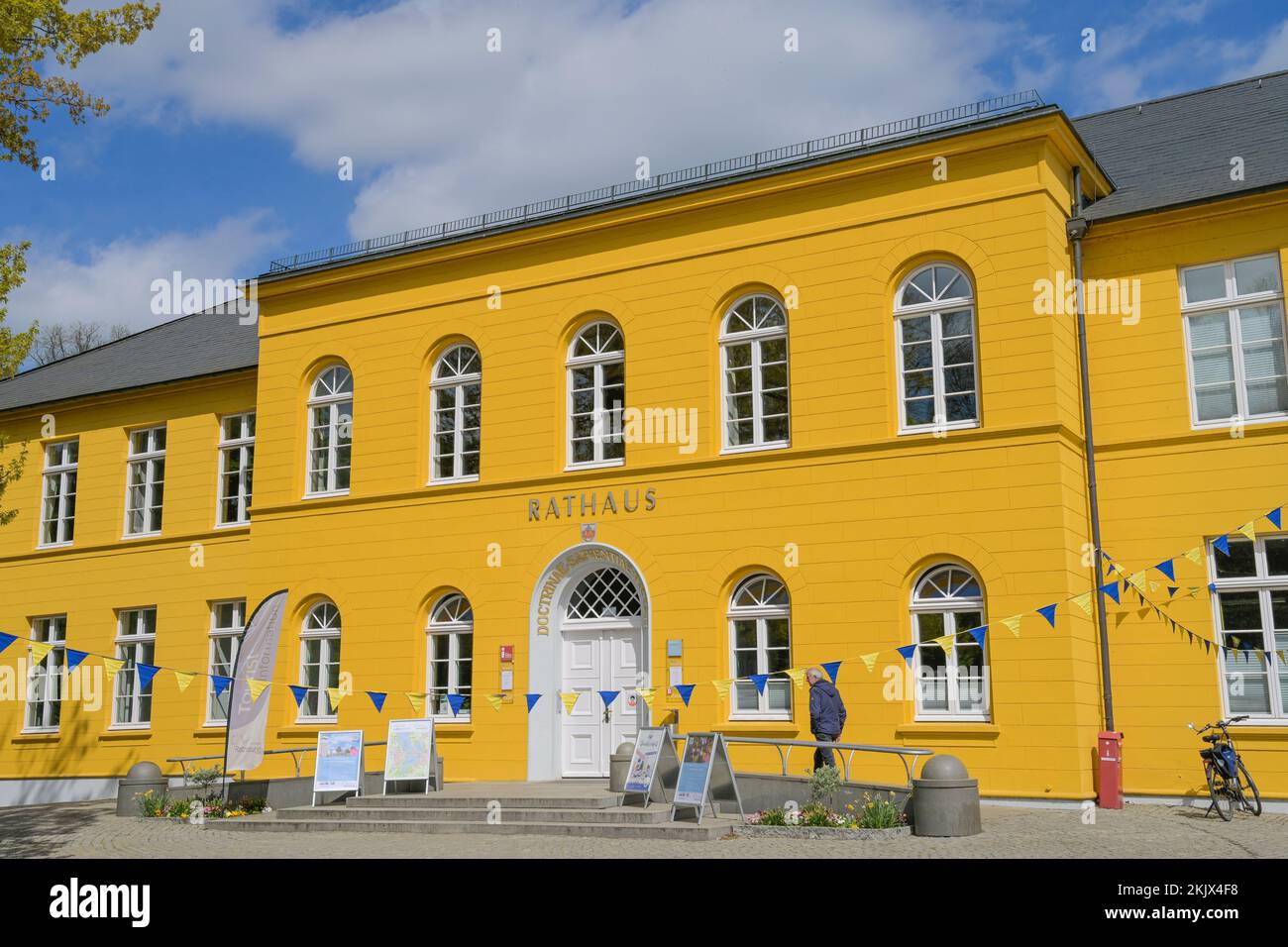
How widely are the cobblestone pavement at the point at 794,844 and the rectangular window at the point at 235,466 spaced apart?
327 inches

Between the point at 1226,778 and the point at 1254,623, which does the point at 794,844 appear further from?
the point at 1254,623

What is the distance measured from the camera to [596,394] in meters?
18.7

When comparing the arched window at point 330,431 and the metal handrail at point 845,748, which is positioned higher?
the arched window at point 330,431

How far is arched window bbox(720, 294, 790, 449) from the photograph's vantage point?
17297 millimetres

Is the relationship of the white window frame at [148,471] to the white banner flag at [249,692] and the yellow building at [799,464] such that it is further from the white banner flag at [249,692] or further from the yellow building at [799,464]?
the white banner flag at [249,692]

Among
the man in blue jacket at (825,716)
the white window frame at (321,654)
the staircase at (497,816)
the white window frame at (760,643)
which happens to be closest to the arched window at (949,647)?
the man in blue jacket at (825,716)

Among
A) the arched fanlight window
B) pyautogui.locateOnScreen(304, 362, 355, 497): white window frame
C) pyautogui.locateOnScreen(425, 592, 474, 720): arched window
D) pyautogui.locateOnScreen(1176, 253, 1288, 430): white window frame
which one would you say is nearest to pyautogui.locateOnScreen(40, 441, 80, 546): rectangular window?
pyautogui.locateOnScreen(304, 362, 355, 497): white window frame

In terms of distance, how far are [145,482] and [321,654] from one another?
6920mm

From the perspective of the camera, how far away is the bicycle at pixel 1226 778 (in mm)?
13680

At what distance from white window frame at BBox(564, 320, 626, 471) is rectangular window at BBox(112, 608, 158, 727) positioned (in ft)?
32.4

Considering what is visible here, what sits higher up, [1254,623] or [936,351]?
[936,351]

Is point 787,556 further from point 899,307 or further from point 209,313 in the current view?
point 209,313

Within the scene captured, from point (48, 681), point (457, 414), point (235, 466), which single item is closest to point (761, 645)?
point (457, 414)

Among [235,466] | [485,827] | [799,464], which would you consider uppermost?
[235,466]
